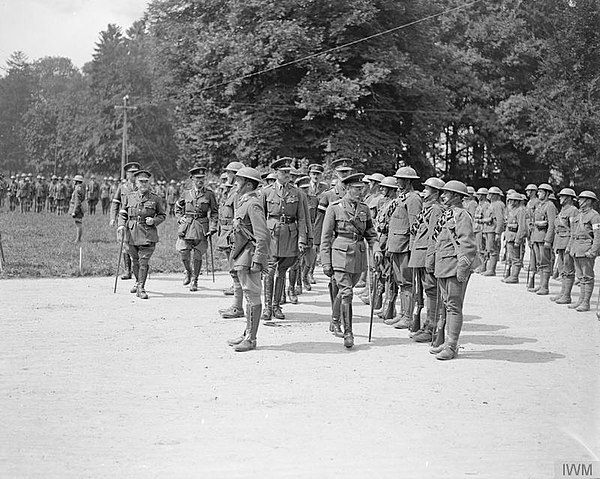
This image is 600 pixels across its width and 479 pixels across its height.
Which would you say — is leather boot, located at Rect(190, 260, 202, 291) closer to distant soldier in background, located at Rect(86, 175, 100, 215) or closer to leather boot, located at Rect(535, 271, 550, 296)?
leather boot, located at Rect(535, 271, 550, 296)

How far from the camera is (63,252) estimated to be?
2109 cm

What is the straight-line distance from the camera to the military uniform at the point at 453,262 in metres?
9.61

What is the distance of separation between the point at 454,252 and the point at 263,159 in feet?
86.3

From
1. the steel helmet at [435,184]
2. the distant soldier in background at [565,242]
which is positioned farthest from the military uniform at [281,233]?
the distant soldier in background at [565,242]

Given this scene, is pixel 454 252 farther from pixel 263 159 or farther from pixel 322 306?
pixel 263 159

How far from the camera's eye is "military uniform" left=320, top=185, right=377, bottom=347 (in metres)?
10.2

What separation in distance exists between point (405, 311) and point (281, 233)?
226cm

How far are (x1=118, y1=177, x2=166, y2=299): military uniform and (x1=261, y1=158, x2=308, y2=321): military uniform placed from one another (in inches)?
116

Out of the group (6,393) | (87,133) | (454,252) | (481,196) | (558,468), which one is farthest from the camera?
(87,133)

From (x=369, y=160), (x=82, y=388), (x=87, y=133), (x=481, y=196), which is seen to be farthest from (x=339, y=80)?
(x=82, y=388)

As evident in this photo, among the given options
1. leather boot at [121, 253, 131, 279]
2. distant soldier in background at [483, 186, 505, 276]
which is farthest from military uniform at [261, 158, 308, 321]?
distant soldier in background at [483, 186, 505, 276]

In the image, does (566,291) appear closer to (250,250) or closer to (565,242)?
(565,242)

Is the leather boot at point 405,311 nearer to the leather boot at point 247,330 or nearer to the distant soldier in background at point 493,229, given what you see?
the leather boot at point 247,330

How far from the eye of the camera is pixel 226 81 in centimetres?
3491
